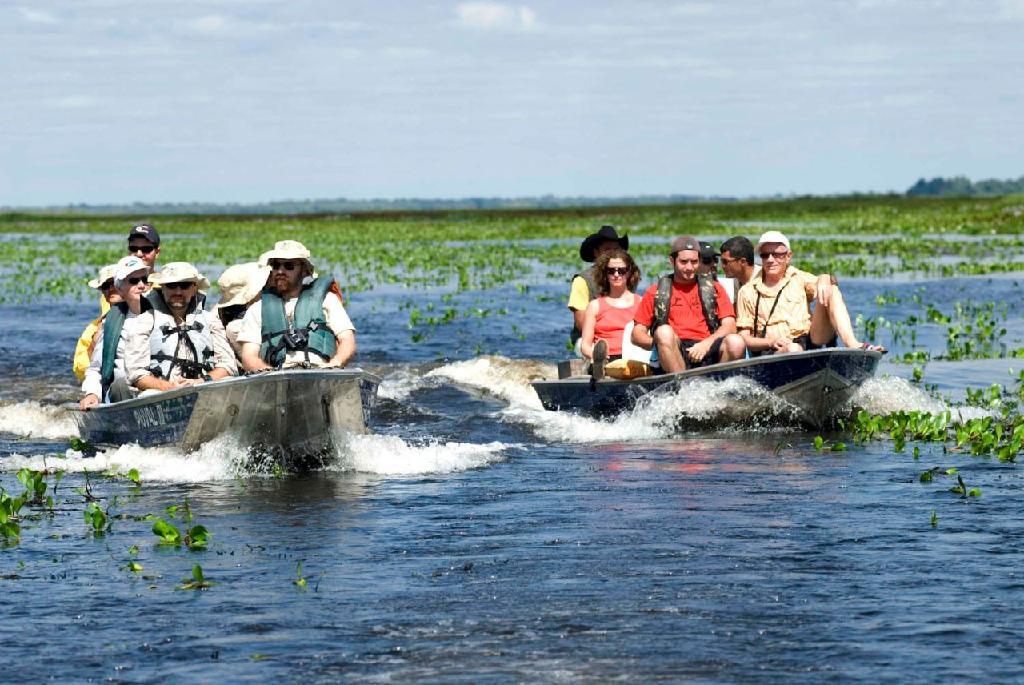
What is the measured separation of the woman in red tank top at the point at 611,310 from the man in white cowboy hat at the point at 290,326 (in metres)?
3.20

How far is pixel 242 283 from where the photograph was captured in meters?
13.1

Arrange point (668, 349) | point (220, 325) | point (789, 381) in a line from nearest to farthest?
point (220, 325) < point (789, 381) < point (668, 349)

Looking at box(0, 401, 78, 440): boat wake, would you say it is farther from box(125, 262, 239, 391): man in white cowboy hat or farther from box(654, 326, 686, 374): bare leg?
box(654, 326, 686, 374): bare leg

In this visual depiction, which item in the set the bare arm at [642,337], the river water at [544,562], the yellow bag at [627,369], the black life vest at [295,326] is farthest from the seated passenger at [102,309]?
the bare arm at [642,337]

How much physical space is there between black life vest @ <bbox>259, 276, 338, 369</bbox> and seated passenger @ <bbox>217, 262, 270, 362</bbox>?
1.00ft

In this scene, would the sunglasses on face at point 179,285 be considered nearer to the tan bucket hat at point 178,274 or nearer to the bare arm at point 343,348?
the tan bucket hat at point 178,274

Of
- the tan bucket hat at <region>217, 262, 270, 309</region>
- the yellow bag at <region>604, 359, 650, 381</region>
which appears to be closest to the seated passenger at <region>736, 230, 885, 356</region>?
the yellow bag at <region>604, 359, 650, 381</region>

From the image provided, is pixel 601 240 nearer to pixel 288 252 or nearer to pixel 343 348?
pixel 343 348

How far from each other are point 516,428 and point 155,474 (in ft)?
14.5

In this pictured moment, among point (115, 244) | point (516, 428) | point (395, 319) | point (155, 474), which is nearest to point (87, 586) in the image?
point (155, 474)

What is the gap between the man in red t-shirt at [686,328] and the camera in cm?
1430

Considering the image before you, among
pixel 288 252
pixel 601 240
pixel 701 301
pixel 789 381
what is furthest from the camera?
pixel 601 240

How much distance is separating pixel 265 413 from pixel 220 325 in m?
1.15

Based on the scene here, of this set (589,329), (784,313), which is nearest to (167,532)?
(589,329)
